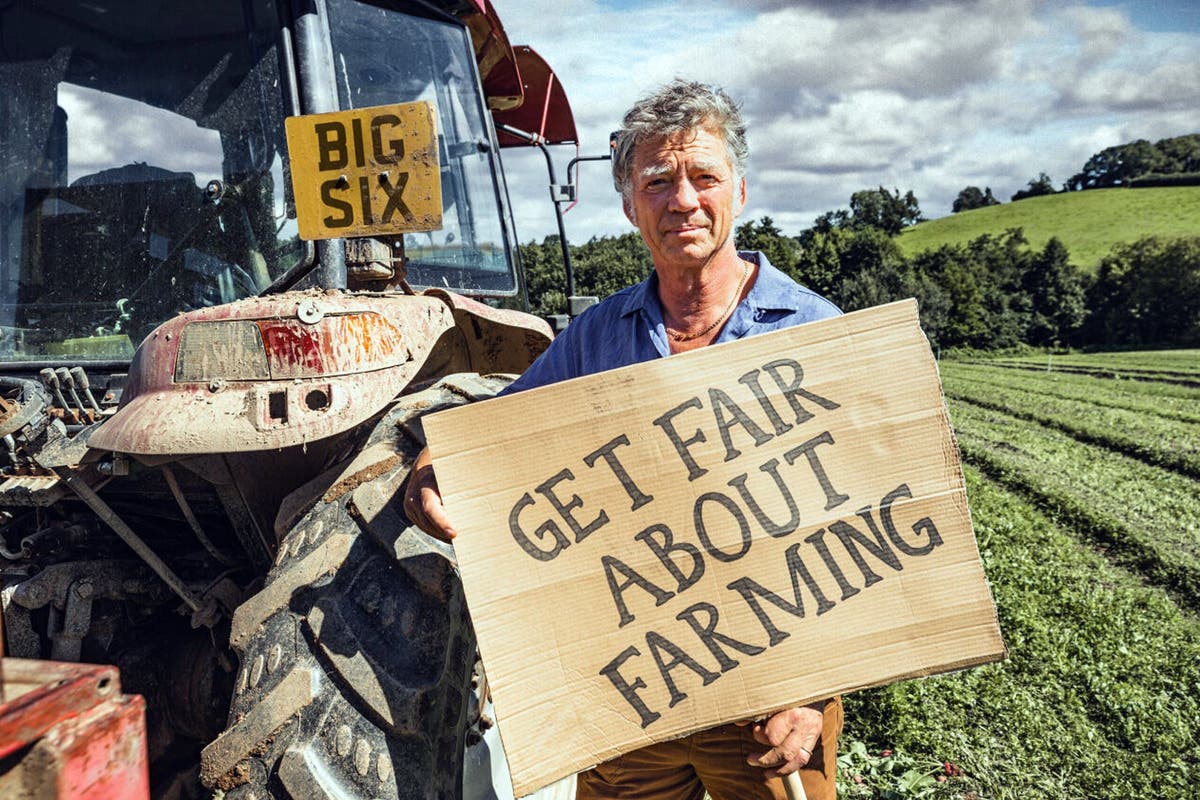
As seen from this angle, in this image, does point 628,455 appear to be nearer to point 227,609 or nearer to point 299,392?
point 299,392

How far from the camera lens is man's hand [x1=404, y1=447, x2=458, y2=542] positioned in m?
1.73

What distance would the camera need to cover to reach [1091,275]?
5500cm

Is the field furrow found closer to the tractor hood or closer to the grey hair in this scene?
the grey hair

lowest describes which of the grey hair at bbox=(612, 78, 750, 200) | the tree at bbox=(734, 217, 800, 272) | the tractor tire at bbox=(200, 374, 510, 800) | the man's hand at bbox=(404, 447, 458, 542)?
the tractor tire at bbox=(200, 374, 510, 800)

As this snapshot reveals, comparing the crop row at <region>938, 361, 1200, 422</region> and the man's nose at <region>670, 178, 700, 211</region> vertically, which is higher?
the man's nose at <region>670, 178, 700, 211</region>

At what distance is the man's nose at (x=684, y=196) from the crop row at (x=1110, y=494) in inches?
196

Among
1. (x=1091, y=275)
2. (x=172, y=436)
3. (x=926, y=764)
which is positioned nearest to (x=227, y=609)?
(x=172, y=436)

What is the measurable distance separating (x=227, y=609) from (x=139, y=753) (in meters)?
1.37

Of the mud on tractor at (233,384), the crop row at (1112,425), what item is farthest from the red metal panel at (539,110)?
the crop row at (1112,425)

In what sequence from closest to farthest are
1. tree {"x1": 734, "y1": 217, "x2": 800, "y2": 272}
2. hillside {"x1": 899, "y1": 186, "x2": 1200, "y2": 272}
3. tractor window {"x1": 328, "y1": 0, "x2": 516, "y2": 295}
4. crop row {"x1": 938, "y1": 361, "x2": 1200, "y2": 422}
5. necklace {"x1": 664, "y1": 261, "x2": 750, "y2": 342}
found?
necklace {"x1": 664, "y1": 261, "x2": 750, "y2": 342} → tractor window {"x1": 328, "y1": 0, "x2": 516, "y2": 295} → crop row {"x1": 938, "y1": 361, "x2": 1200, "y2": 422} → tree {"x1": 734, "y1": 217, "x2": 800, "y2": 272} → hillside {"x1": 899, "y1": 186, "x2": 1200, "y2": 272}

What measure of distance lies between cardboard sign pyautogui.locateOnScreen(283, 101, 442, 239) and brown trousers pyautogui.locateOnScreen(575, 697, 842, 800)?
1309 millimetres

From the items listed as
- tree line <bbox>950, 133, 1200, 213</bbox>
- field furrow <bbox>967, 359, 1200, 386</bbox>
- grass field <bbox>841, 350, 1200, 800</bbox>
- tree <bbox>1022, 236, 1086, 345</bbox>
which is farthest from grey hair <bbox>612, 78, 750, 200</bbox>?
tree line <bbox>950, 133, 1200, 213</bbox>

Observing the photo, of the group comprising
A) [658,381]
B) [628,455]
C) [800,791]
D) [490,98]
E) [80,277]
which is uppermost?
[490,98]

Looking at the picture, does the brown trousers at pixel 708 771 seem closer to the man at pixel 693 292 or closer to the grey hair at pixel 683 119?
the man at pixel 693 292
